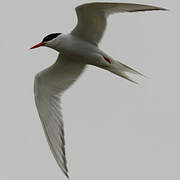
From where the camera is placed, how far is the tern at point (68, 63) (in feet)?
23.8

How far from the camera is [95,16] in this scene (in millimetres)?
7305

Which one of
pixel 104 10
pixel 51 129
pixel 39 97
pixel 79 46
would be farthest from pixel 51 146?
pixel 104 10

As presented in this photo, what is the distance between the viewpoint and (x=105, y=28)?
759 centimetres

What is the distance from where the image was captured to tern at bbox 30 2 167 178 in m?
7.25

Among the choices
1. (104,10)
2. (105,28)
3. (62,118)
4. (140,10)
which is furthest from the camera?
(62,118)

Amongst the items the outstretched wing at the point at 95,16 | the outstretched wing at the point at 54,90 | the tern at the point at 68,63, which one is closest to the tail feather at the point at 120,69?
the tern at the point at 68,63

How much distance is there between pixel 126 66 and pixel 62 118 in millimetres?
1242

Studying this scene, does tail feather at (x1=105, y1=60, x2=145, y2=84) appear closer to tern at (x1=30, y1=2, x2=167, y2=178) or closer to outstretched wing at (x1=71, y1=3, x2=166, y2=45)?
tern at (x1=30, y1=2, x2=167, y2=178)

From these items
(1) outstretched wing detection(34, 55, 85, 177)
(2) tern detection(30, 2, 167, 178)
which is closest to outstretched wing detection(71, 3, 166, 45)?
(2) tern detection(30, 2, 167, 178)

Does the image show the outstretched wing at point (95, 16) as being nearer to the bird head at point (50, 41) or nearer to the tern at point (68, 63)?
the tern at point (68, 63)

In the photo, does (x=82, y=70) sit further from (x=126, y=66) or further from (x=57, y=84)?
(x=126, y=66)

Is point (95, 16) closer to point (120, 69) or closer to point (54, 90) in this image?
point (120, 69)

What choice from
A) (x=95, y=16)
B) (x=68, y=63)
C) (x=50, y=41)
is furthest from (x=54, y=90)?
(x=95, y=16)

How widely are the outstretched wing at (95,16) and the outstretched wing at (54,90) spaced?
2.14ft
